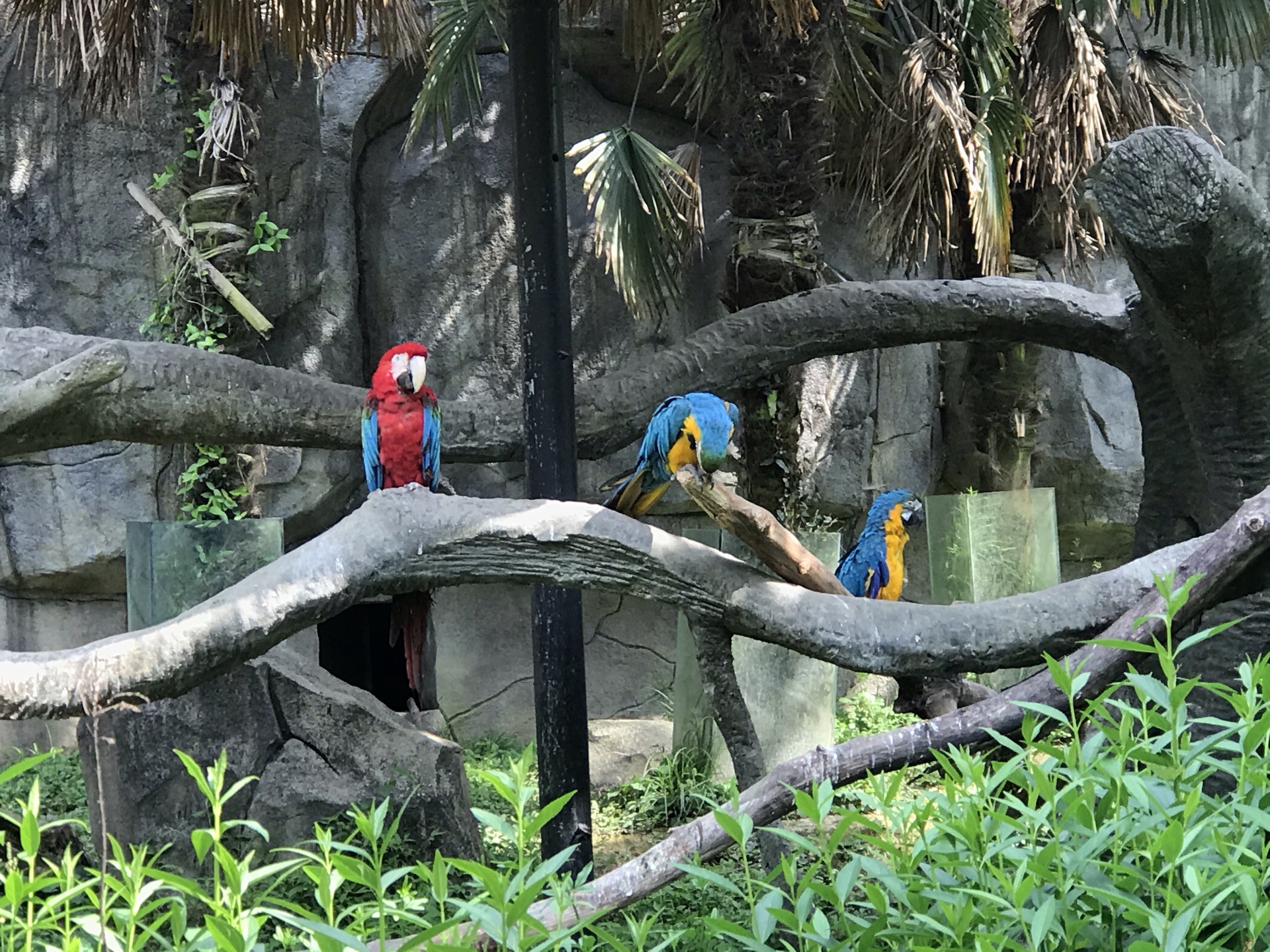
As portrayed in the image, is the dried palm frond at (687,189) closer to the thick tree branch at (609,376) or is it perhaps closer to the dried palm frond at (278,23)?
the thick tree branch at (609,376)

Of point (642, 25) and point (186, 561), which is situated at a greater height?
point (642, 25)

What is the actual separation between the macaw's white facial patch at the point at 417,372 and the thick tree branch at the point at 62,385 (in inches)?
33.3

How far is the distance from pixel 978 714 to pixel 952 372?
5310 millimetres

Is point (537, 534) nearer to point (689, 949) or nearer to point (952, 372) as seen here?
point (689, 949)

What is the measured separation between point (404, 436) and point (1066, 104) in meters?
3.57

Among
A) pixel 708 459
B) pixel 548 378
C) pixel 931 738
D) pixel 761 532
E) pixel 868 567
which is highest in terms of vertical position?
pixel 548 378

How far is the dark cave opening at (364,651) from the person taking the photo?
7.52m

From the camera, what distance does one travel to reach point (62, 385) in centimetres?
298

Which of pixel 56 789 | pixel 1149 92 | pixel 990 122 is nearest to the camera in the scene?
pixel 990 122

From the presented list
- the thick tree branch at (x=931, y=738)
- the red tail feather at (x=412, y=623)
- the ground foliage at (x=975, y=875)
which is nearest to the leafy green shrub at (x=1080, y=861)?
the ground foliage at (x=975, y=875)

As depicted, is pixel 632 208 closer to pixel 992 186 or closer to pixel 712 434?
pixel 992 186

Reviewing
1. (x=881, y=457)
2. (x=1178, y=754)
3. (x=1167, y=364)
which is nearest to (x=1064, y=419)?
(x=881, y=457)

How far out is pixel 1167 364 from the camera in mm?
3342

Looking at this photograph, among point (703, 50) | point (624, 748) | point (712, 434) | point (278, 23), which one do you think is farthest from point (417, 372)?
point (624, 748)
